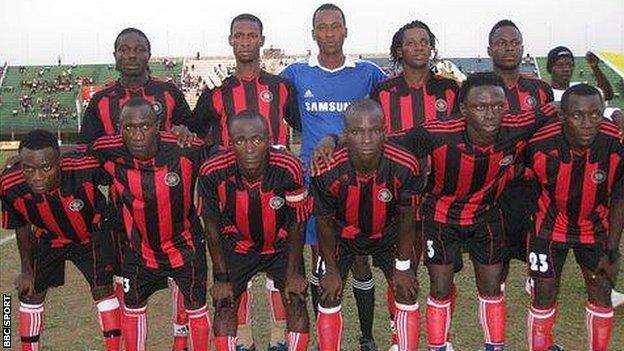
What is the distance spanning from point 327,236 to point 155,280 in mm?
1059

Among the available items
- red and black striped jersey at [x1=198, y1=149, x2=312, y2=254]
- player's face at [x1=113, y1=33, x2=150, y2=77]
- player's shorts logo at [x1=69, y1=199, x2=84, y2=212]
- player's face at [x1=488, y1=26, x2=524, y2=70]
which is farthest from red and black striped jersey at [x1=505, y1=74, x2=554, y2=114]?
player's shorts logo at [x1=69, y1=199, x2=84, y2=212]

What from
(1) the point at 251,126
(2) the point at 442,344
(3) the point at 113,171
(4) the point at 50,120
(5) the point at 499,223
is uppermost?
(1) the point at 251,126

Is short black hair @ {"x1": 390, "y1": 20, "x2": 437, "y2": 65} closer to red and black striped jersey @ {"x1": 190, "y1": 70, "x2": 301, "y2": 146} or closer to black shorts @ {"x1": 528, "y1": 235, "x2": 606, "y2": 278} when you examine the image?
red and black striped jersey @ {"x1": 190, "y1": 70, "x2": 301, "y2": 146}

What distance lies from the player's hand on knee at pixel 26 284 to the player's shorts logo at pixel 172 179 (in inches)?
40.4

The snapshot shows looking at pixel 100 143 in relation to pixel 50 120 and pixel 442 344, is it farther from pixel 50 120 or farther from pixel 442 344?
pixel 50 120

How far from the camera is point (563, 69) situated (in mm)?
5172

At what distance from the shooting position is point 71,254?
416 centimetres

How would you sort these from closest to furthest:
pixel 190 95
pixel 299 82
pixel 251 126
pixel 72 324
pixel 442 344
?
pixel 251 126
pixel 442 344
pixel 299 82
pixel 72 324
pixel 190 95

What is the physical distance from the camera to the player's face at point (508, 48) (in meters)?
4.38

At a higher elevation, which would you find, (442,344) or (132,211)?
(132,211)

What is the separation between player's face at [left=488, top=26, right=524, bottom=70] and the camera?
172 inches

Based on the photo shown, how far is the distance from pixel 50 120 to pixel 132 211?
33.1 metres

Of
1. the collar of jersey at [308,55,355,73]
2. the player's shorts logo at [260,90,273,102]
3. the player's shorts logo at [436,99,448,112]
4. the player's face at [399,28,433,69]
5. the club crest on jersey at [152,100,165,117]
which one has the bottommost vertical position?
the club crest on jersey at [152,100,165,117]

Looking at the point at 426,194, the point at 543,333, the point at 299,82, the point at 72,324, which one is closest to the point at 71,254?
the point at 72,324
